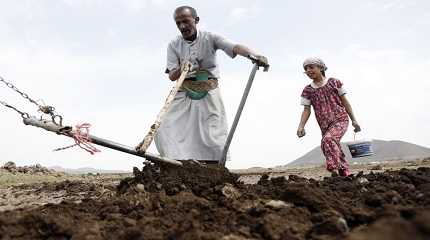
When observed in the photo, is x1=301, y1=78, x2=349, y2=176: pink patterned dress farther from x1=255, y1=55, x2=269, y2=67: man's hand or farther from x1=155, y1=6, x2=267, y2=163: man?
x1=155, y1=6, x2=267, y2=163: man

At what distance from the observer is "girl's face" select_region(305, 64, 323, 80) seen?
594 centimetres

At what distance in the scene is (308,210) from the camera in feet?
9.59

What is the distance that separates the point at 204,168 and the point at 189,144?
1.04 m

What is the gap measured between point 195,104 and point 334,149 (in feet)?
4.79

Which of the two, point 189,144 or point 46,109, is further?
point 189,144

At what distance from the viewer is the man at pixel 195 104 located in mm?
5773

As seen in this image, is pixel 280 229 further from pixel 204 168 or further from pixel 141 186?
pixel 204 168

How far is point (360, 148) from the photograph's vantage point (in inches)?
228

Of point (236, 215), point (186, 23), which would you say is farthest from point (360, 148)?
point (236, 215)

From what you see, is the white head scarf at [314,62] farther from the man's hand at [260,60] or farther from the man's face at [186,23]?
the man's face at [186,23]

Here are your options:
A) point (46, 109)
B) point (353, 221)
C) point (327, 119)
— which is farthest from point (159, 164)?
point (353, 221)

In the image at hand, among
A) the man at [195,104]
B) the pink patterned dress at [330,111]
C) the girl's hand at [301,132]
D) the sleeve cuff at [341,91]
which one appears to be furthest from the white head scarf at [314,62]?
the man at [195,104]

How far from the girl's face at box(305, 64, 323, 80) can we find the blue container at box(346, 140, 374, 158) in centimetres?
77

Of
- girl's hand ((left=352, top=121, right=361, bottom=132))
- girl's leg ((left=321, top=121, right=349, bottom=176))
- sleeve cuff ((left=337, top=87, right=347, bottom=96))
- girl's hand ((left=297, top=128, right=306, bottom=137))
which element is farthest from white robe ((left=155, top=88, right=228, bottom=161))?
girl's hand ((left=352, top=121, right=361, bottom=132))
